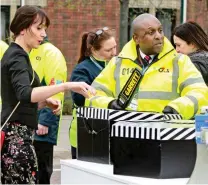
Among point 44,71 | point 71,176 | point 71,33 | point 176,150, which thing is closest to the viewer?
point 176,150

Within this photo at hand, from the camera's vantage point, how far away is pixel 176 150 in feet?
12.9

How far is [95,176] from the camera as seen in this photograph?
420 cm

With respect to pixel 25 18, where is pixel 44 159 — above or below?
below

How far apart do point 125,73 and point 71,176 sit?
28.5 inches

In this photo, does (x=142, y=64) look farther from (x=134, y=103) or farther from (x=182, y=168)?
(x=182, y=168)

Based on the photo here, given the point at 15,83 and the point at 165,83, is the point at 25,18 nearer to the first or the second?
the point at 15,83

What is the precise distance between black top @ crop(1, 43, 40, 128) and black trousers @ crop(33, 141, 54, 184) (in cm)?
130

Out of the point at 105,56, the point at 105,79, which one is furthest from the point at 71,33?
the point at 105,79

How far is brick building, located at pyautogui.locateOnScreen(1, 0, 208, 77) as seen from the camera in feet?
60.7

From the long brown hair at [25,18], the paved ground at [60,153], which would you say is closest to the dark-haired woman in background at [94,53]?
the long brown hair at [25,18]

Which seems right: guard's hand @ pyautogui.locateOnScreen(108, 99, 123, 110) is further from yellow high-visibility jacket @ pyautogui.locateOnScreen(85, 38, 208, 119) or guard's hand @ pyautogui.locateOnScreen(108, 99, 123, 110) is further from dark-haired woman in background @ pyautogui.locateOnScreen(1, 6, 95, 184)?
dark-haired woman in background @ pyautogui.locateOnScreen(1, 6, 95, 184)

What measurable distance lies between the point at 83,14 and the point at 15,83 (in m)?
14.7

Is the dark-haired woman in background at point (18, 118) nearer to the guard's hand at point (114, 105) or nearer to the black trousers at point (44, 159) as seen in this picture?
the guard's hand at point (114, 105)

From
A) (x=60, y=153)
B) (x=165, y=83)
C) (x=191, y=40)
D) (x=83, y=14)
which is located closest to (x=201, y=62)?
(x=191, y=40)
